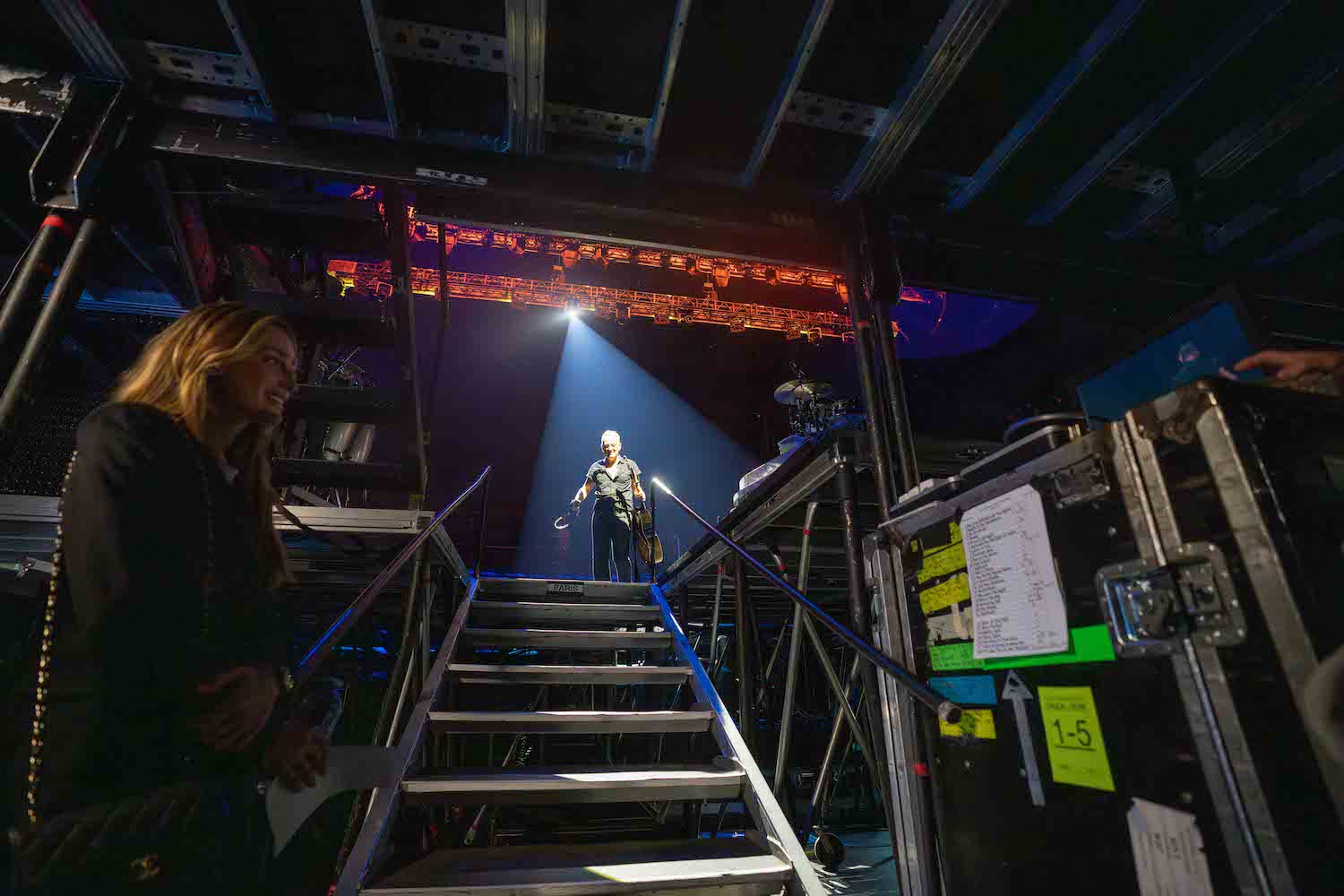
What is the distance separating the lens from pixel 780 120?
Result: 2836 mm

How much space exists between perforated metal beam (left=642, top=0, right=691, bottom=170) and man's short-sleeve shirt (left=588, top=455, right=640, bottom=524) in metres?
3.91

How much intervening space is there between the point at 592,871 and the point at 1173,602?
1.89m

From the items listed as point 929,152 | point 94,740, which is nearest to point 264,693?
point 94,740

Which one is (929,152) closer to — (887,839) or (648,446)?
(887,839)

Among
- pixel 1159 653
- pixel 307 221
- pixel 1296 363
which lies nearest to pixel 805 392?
pixel 307 221

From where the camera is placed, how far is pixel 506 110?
9.56ft

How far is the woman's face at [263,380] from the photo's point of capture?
54.4 inches

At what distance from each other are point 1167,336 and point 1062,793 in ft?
5.93

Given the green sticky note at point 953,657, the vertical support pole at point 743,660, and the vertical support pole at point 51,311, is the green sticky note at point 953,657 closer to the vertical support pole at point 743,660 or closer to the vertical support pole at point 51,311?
the vertical support pole at point 743,660

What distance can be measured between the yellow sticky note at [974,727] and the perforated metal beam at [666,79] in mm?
2747

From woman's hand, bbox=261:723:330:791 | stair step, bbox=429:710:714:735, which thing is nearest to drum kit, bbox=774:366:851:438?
stair step, bbox=429:710:714:735

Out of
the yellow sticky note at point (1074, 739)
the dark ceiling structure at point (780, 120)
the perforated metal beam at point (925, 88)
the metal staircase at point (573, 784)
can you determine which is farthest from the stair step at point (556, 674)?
the perforated metal beam at point (925, 88)

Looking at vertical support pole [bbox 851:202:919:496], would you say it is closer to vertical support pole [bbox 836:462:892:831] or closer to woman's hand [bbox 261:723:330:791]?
vertical support pole [bbox 836:462:892:831]

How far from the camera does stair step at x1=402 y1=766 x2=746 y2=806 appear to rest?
2215 millimetres
